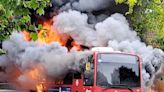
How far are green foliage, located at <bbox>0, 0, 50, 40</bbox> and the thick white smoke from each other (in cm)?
1229

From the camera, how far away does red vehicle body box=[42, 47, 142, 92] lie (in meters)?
15.1

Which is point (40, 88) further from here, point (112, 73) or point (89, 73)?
point (112, 73)

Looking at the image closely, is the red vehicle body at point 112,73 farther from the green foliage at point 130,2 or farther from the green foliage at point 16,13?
the green foliage at point 16,13

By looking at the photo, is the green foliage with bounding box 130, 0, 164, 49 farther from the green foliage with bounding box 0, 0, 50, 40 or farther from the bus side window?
the green foliage with bounding box 0, 0, 50, 40

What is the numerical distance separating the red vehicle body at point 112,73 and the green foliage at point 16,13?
368 inches

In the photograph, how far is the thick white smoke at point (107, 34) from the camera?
18.3 m

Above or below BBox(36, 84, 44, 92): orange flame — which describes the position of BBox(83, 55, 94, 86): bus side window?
above

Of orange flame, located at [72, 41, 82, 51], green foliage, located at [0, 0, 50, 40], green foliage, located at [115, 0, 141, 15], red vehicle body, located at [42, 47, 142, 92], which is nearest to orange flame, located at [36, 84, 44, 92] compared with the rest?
orange flame, located at [72, 41, 82, 51]

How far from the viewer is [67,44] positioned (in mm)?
19625

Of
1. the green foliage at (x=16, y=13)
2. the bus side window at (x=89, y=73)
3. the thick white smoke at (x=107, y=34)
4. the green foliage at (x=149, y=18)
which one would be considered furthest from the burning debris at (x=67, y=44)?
the green foliage at (x=16, y=13)

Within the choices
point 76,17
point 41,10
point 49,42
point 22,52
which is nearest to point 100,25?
point 76,17

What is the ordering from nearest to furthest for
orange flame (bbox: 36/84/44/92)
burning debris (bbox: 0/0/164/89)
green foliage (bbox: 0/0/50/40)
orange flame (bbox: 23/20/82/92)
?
green foliage (bbox: 0/0/50/40) → burning debris (bbox: 0/0/164/89) → orange flame (bbox: 36/84/44/92) → orange flame (bbox: 23/20/82/92)

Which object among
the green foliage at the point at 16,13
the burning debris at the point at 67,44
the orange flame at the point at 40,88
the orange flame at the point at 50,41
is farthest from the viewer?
the orange flame at the point at 50,41

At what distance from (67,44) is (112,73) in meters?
4.81
